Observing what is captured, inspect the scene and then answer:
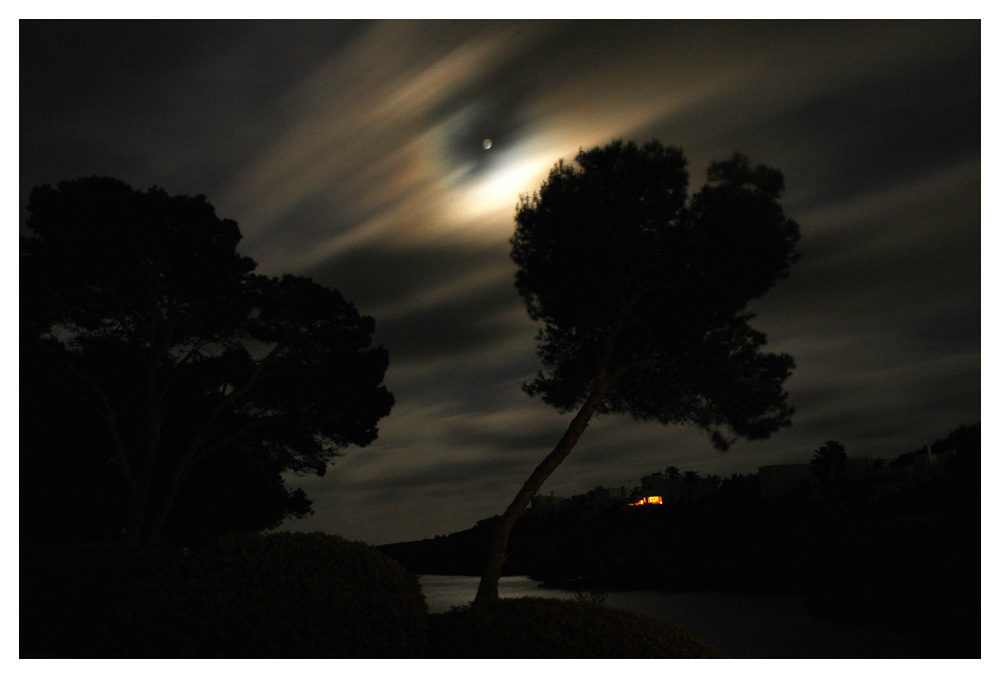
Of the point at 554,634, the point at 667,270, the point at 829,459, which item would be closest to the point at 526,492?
the point at 554,634

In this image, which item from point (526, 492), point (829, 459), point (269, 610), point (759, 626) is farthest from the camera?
point (829, 459)

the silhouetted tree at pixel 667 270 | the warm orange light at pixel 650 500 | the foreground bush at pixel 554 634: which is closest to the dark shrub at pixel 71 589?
the foreground bush at pixel 554 634

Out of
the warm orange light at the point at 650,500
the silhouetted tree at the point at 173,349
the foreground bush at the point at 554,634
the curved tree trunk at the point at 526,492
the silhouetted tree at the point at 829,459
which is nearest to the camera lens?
the foreground bush at the point at 554,634

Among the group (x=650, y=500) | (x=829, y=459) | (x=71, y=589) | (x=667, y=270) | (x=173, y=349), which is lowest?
(x=650, y=500)

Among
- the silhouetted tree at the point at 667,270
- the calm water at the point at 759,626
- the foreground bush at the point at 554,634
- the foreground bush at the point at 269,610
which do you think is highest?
the silhouetted tree at the point at 667,270

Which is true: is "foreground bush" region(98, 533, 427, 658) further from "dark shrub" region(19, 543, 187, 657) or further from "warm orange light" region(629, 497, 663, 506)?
"warm orange light" region(629, 497, 663, 506)

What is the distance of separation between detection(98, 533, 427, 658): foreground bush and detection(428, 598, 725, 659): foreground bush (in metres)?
0.54

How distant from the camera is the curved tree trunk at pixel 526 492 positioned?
14828 mm

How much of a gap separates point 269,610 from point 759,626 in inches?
739

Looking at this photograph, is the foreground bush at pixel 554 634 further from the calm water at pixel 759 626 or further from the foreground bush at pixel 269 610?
the calm water at pixel 759 626

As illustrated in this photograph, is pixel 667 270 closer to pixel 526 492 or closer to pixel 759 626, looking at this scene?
pixel 526 492

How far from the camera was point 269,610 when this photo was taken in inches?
383

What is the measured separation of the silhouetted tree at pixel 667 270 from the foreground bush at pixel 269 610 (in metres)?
6.35
